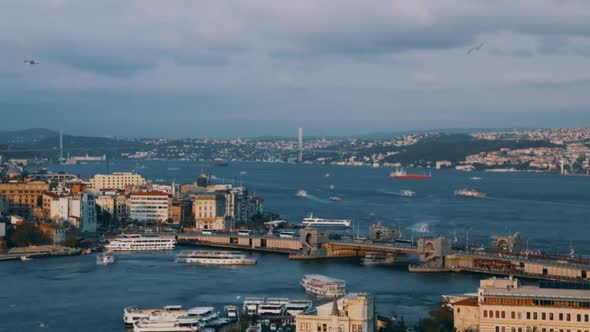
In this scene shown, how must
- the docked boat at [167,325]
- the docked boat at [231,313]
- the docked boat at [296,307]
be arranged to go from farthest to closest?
1. the docked boat at [296,307]
2. the docked boat at [231,313]
3. the docked boat at [167,325]

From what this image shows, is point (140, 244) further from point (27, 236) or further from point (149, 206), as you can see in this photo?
point (149, 206)

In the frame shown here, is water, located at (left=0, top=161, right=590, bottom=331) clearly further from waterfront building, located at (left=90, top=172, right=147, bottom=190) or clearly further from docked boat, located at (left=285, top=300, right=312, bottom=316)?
waterfront building, located at (left=90, top=172, right=147, bottom=190)

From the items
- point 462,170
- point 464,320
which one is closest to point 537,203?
point 464,320

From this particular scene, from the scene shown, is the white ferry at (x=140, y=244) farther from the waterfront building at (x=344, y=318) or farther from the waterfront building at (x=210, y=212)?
the waterfront building at (x=344, y=318)

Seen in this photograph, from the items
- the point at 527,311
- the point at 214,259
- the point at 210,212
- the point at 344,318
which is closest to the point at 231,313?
the point at 344,318

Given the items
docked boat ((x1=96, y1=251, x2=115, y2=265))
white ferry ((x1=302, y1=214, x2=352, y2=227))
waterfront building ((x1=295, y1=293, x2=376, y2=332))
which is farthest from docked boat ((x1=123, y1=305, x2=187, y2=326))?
white ferry ((x1=302, y1=214, x2=352, y2=227))

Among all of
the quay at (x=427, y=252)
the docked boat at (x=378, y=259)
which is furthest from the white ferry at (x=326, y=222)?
the docked boat at (x=378, y=259)
